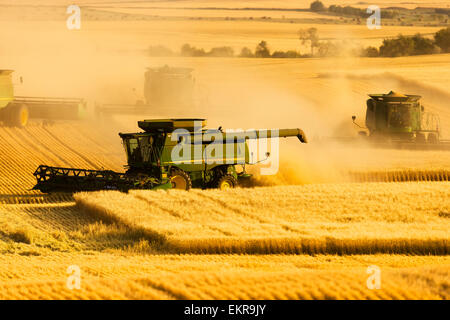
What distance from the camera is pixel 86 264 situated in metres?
17.9

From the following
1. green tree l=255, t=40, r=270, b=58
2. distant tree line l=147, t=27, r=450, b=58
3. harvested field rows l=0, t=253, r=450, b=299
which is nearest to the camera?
harvested field rows l=0, t=253, r=450, b=299

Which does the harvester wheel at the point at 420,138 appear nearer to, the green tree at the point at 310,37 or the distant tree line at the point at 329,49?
the distant tree line at the point at 329,49

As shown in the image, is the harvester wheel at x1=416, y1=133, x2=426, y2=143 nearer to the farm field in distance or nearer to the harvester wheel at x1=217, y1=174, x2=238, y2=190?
the farm field in distance

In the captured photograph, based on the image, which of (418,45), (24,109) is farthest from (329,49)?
(24,109)

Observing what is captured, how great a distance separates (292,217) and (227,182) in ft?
13.8

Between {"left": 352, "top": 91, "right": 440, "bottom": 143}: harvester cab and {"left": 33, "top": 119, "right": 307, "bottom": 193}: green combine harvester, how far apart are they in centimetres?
1211

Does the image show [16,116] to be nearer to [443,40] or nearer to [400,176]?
[400,176]

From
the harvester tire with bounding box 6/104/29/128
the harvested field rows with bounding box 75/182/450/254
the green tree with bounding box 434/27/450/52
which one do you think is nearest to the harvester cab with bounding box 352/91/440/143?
the harvested field rows with bounding box 75/182/450/254

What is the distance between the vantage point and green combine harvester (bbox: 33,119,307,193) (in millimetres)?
25594

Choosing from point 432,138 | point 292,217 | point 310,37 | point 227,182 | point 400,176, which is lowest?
point 400,176

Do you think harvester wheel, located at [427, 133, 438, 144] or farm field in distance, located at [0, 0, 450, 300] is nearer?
farm field in distance, located at [0, 0, 450, 300]

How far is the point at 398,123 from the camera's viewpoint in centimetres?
3741
